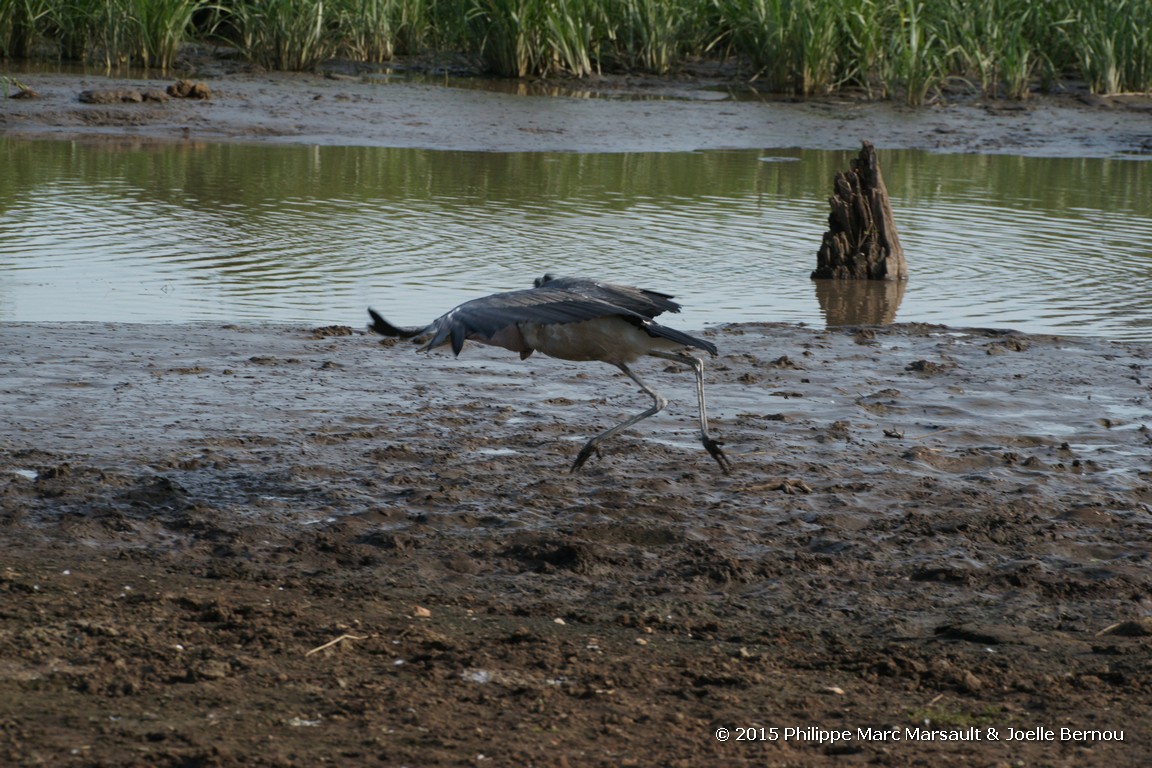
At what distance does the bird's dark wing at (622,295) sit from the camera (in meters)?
5.30

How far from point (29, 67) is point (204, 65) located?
2.45 m

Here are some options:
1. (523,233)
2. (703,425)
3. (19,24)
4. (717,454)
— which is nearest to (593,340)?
(703,425)

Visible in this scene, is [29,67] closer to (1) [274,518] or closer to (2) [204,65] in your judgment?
(2) [204,65]

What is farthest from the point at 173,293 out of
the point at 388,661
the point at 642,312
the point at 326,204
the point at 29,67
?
the point at 29,67

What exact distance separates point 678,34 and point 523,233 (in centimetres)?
1186

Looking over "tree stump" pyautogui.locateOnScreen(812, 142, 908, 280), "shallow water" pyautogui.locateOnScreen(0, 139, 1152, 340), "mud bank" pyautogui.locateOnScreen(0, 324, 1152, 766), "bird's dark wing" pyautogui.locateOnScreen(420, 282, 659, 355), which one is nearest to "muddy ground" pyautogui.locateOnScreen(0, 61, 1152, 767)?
"mud bank" pyautogui.locateOnScreen(0, 324, 1152, 766)

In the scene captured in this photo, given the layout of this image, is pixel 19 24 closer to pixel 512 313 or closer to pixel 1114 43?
pixel 1114 43

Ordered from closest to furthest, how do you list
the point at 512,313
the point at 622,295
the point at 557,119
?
1. the point at 512,313
2. the point at 622,295
3. the point at 557,119

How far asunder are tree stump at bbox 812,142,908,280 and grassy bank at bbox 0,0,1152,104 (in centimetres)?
945

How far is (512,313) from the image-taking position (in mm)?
5023

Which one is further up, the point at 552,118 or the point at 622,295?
the point at 552,118

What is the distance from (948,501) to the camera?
575 cm

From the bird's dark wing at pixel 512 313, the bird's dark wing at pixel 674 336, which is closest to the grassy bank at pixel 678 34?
the bird's dark wing at pixel 674 336

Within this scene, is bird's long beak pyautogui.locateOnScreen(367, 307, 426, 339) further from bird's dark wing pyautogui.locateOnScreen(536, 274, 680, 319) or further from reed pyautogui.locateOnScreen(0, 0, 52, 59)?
reed pyautogui.locateOnScreen(0, 0, 52, 59)
